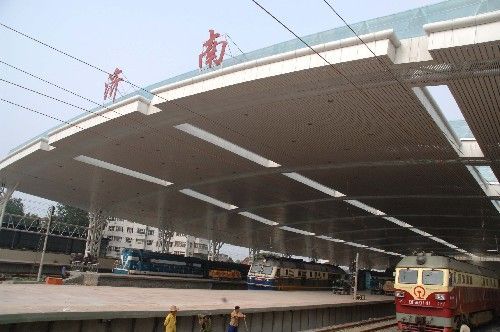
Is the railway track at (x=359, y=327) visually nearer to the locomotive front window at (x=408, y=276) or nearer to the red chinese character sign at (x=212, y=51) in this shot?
the locomotive front window at (x=408, y=276)

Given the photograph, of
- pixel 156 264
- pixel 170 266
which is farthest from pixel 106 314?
pixel 170 266

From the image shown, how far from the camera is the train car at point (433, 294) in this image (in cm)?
1736


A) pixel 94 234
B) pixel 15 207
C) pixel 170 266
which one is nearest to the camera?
pixel 170 266

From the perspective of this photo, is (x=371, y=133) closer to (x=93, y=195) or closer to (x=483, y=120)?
(x=483, y=120)

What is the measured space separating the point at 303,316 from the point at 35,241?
54359mm

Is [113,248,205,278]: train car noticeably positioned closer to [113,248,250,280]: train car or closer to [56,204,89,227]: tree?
[113,248,250,280]: train car

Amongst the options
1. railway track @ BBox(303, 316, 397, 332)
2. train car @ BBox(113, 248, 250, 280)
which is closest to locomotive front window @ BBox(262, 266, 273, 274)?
train car @ BBox(113, 248, 250, 280)

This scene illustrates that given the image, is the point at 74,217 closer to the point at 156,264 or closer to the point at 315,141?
the point at 156,264

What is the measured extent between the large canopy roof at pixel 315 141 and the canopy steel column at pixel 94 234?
2095mm

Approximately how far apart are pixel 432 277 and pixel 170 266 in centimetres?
2497

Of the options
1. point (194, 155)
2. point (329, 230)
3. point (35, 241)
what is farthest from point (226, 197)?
point (35, 241)

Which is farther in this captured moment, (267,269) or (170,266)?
(170,266)

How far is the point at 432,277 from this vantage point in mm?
18188

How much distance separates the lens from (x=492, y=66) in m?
15.1
